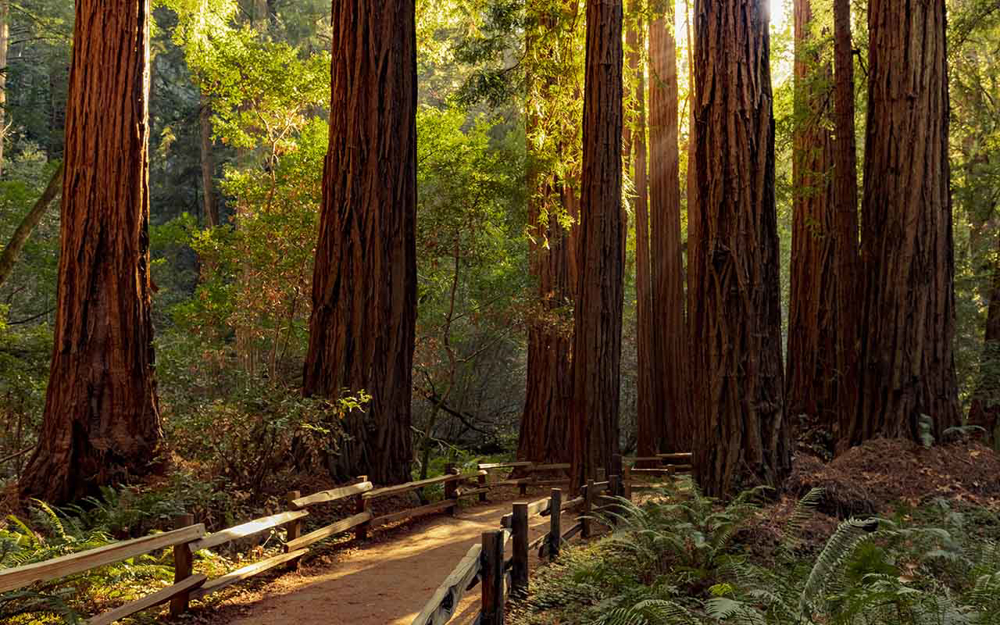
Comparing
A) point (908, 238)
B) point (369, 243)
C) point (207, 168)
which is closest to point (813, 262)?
point (908, 238)

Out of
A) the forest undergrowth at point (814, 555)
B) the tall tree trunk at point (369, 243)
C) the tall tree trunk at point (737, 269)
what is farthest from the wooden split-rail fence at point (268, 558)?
the tall tree trunk at point (737, 269)

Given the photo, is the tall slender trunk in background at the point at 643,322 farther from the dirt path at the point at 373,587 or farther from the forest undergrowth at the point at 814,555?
the forest undergrowth at the point at 814,555

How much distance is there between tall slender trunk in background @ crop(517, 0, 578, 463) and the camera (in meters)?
16.8

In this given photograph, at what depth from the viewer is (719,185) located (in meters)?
8.03

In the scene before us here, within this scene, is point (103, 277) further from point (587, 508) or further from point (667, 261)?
point (667, 261)

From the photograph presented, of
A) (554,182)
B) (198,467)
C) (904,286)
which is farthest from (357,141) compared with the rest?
(904,286)

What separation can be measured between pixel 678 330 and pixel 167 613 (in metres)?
14.5

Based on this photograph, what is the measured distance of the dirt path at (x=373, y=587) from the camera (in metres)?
6.88

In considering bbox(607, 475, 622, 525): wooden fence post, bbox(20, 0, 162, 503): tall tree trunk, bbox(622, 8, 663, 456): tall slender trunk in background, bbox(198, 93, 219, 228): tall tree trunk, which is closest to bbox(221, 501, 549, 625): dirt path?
bbox(607, 475, 622, 525): wooden fence post

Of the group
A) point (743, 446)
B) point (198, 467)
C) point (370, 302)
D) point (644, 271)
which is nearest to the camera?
point (743, 446)

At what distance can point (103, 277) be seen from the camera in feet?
31.6

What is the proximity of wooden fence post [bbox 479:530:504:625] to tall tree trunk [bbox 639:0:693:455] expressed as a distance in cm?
1335

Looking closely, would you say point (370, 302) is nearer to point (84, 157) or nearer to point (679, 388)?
point (84, 157)

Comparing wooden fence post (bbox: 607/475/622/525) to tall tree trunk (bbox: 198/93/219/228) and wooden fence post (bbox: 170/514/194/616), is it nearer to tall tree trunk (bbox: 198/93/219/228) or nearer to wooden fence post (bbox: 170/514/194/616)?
wooden fence post (bbox: 170/514/194/616)
